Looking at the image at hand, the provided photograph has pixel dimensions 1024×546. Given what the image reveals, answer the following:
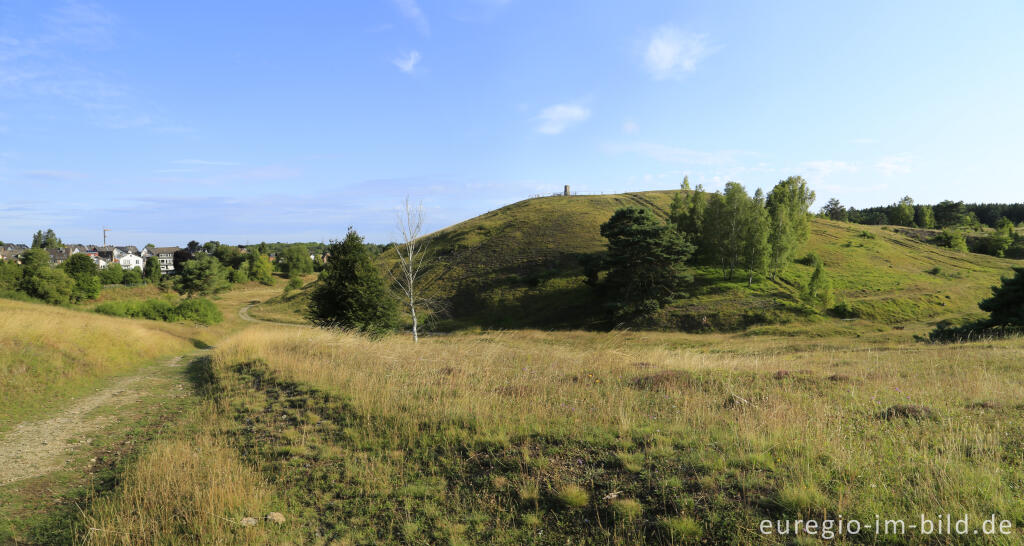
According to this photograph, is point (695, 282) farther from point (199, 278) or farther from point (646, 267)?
point (199, 278)

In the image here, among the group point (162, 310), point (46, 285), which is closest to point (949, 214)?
point (162, 310)

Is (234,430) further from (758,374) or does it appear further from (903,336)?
(903,336)

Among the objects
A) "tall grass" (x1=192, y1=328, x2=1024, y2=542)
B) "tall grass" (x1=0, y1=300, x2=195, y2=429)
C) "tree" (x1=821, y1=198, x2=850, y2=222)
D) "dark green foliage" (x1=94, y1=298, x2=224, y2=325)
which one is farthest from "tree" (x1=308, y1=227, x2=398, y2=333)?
"tree" (x1=821, y1=198, x2=850, y2=222)

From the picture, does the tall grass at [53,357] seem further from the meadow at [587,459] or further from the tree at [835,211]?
the tree at [835,211]

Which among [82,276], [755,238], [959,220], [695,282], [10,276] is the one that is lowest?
[695,282]

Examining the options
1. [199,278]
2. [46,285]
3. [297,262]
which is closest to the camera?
[46,285]

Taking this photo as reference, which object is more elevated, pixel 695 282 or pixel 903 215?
A: pixel 903 215

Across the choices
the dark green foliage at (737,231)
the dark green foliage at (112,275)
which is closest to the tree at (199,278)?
the dark green foliage at (112,275)

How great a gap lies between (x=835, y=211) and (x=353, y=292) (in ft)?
467

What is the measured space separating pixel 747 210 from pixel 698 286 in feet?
33.7

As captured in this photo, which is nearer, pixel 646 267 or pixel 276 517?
pixel 276 517

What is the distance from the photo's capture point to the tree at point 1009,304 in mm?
22172

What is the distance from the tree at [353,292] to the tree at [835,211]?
133 m

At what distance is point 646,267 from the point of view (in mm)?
41906
